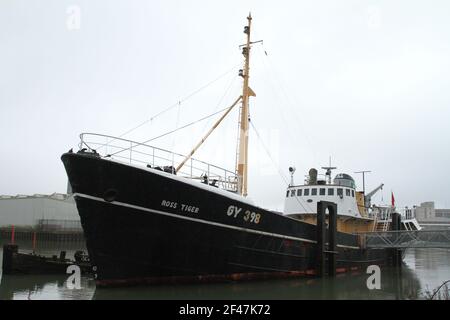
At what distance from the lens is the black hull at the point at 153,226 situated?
13.1 m

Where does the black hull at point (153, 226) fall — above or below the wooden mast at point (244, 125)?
below

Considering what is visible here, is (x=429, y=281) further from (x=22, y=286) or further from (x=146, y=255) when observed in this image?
(x=22, y=286)

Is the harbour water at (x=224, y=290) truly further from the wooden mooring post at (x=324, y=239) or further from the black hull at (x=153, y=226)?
the wooden mooring post at (x=324, y=239)

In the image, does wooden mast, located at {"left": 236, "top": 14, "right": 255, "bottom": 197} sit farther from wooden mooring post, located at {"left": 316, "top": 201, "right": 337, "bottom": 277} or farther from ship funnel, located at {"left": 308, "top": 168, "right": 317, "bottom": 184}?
ship funnel, located at {"left": 308, "top": 168, "right": 317, "bottom": 184}

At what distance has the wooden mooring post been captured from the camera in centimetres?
1864

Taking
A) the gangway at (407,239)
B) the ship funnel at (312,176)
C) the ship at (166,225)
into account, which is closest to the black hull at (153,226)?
the ship at (166,225)

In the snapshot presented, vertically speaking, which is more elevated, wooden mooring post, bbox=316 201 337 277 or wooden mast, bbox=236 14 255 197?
wooden mast, bbox=236 14 255 197

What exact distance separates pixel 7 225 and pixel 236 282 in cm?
3048

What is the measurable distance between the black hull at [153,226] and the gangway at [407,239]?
982 cm

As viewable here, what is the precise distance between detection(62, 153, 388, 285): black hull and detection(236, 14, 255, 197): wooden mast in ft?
8.04

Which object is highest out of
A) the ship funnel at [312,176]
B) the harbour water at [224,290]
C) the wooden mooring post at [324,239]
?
the ship funnel at [312,176]

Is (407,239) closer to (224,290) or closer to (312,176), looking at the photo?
(312,176)

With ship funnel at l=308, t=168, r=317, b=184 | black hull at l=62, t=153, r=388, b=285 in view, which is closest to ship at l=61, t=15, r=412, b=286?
black hull at l=62, t=153, r=388, b=285
